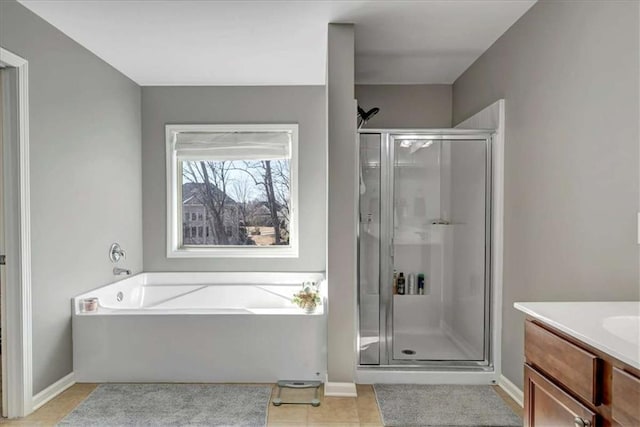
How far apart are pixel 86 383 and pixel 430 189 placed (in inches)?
112

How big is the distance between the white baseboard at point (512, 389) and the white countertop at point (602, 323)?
127 cm

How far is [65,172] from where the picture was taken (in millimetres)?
2926

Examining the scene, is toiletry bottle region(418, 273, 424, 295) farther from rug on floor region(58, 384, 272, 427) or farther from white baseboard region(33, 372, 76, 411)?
white baseboard region(33, 372, 76, 411)

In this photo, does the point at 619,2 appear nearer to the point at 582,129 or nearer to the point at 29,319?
the point at 582,129

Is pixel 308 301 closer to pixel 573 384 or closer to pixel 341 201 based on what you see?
pixel 341 201

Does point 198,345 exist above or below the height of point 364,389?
above

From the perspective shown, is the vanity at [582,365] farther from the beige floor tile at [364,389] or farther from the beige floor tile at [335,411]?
the beige floor tile at [364,389]

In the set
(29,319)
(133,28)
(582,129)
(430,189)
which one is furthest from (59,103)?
(582,129)

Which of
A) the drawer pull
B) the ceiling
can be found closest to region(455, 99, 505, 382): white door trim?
the ceiling

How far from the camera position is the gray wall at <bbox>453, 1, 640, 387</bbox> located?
5.86ft

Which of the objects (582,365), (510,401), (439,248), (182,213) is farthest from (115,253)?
(582,365)

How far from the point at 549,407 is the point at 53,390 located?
289cm

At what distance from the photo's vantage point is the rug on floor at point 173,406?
2432 mm

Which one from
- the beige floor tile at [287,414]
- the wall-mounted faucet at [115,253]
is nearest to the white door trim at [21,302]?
the wall-mounted faucet at [115,253]
